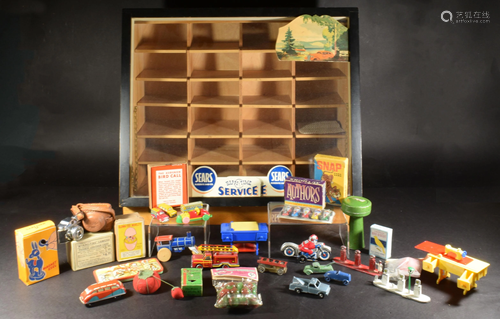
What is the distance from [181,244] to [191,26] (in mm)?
1951

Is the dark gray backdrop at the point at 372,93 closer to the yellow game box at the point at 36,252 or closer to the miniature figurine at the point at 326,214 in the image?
the miniature figurine at the point at 326,214

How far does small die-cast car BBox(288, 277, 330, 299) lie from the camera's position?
154 inches

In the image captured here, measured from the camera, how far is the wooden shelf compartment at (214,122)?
16.5 ft

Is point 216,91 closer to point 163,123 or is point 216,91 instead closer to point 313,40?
point 163,123

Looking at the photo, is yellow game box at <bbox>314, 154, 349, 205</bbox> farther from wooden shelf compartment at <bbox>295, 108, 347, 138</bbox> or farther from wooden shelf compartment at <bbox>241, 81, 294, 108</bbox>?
wooden shelf compartment at <bbox>241, 81, 294, 108</bbox>

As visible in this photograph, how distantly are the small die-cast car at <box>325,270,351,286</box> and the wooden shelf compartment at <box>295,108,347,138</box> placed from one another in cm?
137

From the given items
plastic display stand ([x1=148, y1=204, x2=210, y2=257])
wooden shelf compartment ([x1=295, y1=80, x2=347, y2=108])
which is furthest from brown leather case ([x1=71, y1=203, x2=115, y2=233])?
wooden shelf compartment ([x1=295, y1=80, x2=347, y2=108])

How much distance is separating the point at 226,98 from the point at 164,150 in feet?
2.46

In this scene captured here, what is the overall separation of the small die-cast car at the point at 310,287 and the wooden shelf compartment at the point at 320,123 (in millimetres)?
1475

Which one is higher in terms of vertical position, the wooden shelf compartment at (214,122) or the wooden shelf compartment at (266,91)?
the wooden shelf compartment at (266,91)

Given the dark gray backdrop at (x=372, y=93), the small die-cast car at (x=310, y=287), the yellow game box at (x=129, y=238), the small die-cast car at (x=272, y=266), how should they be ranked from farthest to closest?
the dark gray backdrop at (x=372, y=93), the yellow game box at (x=129, y=238), the small die-cast car at (x=272, y=266), the small die-cast car at (x=310, y=287)

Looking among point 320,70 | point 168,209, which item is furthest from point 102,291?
point 320,70

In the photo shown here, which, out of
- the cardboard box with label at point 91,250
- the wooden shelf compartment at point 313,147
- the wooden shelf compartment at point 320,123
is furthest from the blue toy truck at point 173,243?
the wooden shelf compartment at point 320,123

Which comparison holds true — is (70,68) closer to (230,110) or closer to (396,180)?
(230,110)
